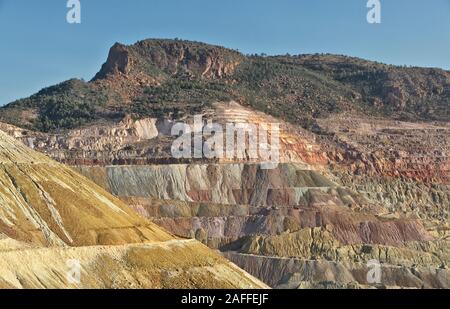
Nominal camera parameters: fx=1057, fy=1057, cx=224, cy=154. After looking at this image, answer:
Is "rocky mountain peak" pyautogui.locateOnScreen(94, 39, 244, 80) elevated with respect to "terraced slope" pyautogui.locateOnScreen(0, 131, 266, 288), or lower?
elevated

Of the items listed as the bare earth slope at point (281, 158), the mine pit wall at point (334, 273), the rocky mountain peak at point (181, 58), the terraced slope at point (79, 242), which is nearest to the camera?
the terraced slope at point (79, 242)

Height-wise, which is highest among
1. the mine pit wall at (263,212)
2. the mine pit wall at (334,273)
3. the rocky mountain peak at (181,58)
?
the rocky mountain peak at (181,58)

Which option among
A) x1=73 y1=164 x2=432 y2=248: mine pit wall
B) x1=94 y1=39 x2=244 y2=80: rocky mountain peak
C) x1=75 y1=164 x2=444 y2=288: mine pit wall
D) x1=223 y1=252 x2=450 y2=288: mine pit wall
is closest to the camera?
x1=223 y1=252 x2=450 y2=288: mine pit wall

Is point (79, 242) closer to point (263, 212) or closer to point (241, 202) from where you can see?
point (263, 212)

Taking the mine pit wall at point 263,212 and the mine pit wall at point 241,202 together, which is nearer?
the mine pit wall at point 263,212

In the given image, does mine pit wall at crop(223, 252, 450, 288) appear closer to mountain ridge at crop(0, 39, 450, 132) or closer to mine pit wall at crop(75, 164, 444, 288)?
mine pit wall at crop(75, 164, 444, 288)

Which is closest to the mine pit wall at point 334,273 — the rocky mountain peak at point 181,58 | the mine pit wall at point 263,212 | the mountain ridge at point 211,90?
the mine pit wall at point 263,212

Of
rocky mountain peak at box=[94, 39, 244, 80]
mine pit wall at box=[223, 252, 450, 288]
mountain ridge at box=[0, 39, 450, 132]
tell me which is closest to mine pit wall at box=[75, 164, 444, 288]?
mine pit wall at box=[223, 252, 450, 288]

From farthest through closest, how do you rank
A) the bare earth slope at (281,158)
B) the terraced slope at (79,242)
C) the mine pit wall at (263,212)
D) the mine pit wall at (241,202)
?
the mine pit wall at (241,202)
the bare earth slope at (281,158)
the mine pit wall at (263,212)
the terraced slope at (79,242)

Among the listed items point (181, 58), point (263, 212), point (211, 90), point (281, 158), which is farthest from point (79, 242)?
point (181, 58)

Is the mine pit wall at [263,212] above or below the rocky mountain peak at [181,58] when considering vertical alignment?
below

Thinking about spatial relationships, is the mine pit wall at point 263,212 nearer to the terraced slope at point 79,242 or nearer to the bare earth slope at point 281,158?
the bare earth slope at point 281,158
